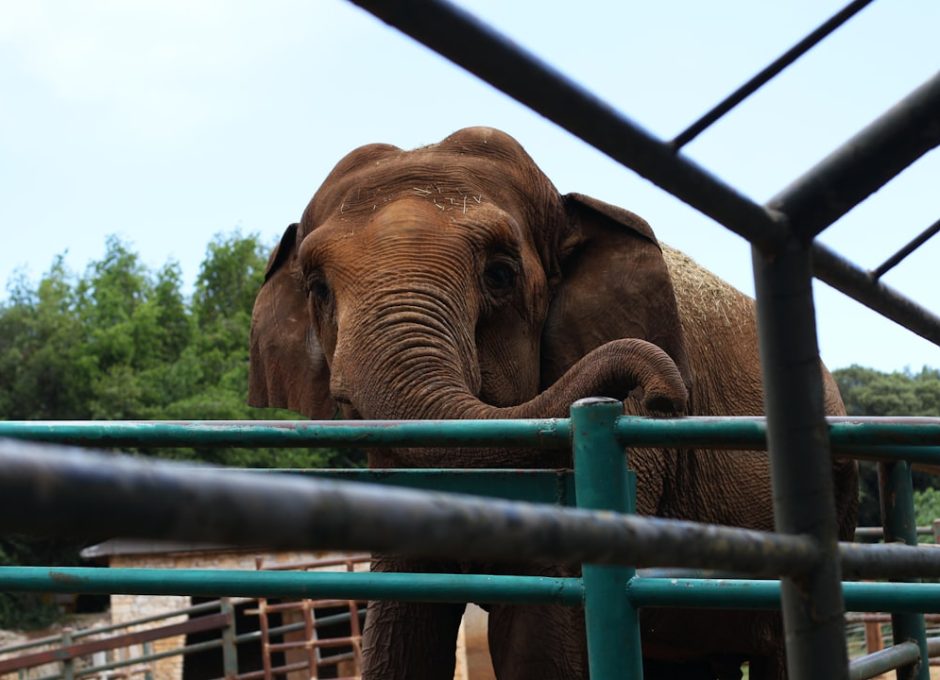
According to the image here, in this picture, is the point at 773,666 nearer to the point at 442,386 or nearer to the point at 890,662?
the point at 442,386

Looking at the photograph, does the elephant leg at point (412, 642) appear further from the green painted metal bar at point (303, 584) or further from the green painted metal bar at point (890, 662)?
the green painted metal bar at point (303, 584)

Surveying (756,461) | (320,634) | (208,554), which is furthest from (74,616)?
(756,461)

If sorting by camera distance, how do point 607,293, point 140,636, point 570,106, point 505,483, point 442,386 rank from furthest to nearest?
point 140,636
point 607,293
point 442,386
point 505,483
point 570,106

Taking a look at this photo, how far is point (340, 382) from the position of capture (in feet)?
14.6

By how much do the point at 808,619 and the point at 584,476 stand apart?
883 millimetres

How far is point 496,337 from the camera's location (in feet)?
16.0

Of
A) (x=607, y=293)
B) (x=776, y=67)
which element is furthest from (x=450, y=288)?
(x=776, y=67)

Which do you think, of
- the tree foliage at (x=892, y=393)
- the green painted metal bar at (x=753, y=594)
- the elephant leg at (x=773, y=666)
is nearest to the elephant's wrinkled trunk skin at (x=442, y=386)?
the green painted metal bar at (x=753, y=594)

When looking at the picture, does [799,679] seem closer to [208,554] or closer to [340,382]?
[340,382]

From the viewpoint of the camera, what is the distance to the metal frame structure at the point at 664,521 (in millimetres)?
594

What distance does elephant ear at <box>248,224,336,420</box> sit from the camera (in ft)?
18.1

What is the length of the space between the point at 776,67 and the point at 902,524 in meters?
2.21

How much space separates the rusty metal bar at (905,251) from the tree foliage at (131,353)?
28.3 m

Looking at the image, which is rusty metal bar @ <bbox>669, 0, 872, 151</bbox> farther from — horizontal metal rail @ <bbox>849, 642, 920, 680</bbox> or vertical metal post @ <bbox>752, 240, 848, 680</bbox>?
horizontal metal rail @ <bbox>849, 642, 920, 680</bbox>
